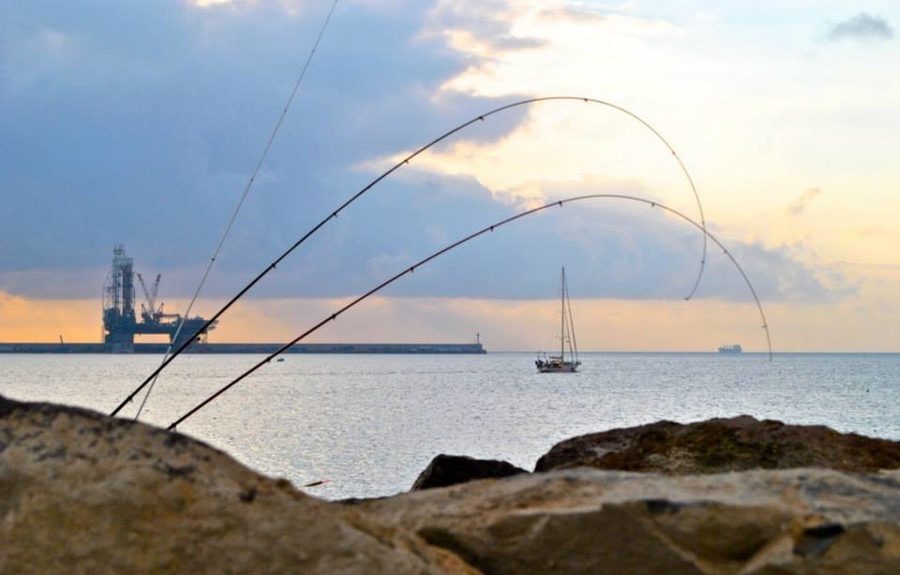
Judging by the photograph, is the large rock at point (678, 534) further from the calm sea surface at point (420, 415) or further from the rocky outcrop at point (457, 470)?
the calm sea surface at point (420, 415)

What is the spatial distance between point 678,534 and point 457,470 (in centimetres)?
375

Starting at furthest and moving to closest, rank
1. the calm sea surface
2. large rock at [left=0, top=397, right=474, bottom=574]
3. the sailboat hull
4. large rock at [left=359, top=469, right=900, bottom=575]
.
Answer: the sailboat hull, the calm sea surface, large rock at [left=359, top=469, right=900, bottom=575], large rock at [left=0, top=397, right=474, bottom=574]

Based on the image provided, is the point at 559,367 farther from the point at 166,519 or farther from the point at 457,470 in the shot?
the point at 166,519

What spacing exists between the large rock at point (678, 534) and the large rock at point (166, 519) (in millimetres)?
230

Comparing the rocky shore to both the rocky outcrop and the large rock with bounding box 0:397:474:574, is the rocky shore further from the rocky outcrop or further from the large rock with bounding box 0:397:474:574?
the rocky outcrop

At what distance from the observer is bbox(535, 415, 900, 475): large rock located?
6.27m

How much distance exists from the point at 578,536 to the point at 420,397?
6726 centimetres

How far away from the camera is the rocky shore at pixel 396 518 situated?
335 cm

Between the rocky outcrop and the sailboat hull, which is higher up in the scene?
the sailboat hull

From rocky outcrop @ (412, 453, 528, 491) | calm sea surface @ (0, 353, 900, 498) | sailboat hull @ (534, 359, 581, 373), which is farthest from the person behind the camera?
sailboat hull @ (534, 359, 581, 373)

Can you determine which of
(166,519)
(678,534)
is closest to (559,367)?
(678,534)

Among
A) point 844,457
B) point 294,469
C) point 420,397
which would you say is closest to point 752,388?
point 420,397

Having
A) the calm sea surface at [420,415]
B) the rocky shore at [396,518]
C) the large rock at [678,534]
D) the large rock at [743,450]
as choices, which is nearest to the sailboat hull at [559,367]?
the calm sea surface at [420,415]

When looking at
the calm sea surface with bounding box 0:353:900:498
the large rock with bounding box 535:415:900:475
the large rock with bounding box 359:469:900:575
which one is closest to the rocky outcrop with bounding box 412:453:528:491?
the large rock with bounding box 535:415:900:475
